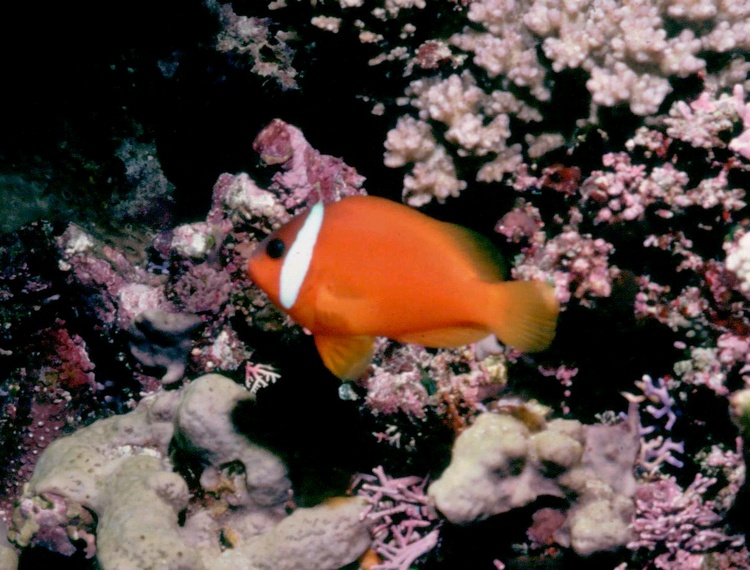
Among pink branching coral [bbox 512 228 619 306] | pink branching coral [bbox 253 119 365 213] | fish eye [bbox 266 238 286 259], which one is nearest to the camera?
fish eye [bbox 266 238 286 259]

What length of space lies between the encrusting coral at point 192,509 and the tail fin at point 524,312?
1773 millimetres

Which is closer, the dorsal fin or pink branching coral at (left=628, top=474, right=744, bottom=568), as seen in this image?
the dorsal fin

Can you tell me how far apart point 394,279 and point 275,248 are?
1.54 feet

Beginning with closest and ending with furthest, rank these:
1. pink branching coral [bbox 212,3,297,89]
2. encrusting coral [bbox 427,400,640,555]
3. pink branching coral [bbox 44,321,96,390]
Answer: encrusting coral [bbox 427,400,640,555]
pink branching coral [bbox 212,3,297,89]
pink branching coral [bbox 44,321,96,390]

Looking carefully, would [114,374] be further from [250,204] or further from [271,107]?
[271,107]

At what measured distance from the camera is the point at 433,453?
340 cm

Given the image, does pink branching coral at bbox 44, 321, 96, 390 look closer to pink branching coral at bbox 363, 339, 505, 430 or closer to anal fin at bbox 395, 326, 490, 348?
pink branching coral at bbox 363, 339, 505, 430

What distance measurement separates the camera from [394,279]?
218cm

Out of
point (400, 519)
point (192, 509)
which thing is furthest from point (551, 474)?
point (192, 509)

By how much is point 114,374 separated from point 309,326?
3.31 m

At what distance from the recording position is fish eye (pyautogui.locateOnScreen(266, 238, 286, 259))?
2.22 meters

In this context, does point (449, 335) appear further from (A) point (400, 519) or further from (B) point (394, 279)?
(A) point (400, 519)

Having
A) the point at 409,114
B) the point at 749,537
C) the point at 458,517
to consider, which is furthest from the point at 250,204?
the point at 749,537

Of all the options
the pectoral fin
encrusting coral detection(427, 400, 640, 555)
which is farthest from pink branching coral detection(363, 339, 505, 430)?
the pectoral fin
